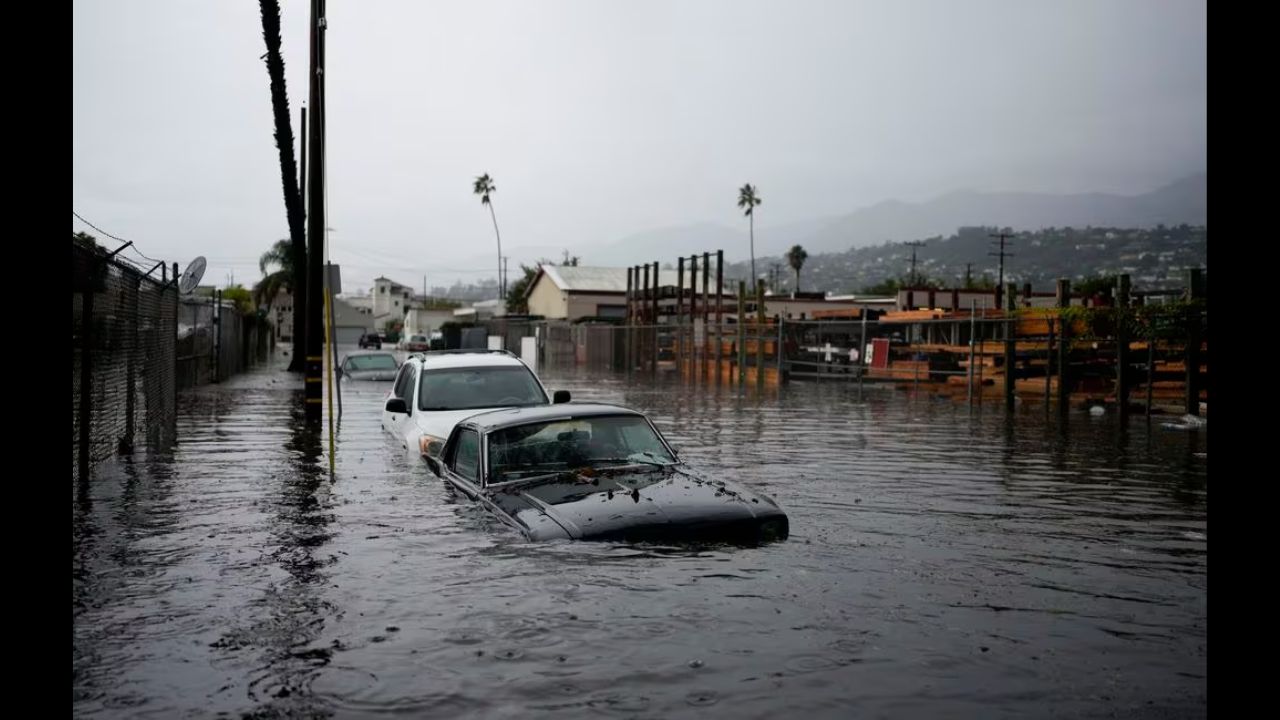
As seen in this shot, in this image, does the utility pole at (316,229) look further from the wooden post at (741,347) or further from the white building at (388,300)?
the white building at (388,300)

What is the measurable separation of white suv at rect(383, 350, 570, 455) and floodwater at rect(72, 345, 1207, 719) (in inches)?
21.4

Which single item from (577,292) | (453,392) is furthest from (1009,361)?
(577,292)

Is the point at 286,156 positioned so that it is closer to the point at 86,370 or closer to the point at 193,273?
the point at 193,273

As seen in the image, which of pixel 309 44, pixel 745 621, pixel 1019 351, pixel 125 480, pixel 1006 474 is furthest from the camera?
pixel 1019 351

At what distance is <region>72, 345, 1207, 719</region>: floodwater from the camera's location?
5.04m

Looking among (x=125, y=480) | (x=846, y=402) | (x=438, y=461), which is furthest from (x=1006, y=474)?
(x=846, y=402)

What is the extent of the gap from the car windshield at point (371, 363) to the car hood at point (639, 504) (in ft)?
72.2

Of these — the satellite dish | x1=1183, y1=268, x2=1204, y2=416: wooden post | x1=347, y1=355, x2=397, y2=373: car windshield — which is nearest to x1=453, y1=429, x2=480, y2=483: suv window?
the satellite dish

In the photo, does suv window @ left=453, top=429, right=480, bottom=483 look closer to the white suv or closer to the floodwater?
the floodwater

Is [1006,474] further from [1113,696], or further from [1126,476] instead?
[1113,696]

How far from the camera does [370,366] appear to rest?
3006 centimetres

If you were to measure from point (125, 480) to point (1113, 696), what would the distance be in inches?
401

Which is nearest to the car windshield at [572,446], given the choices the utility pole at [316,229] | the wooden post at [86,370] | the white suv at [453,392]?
the white suv at [453,392]
